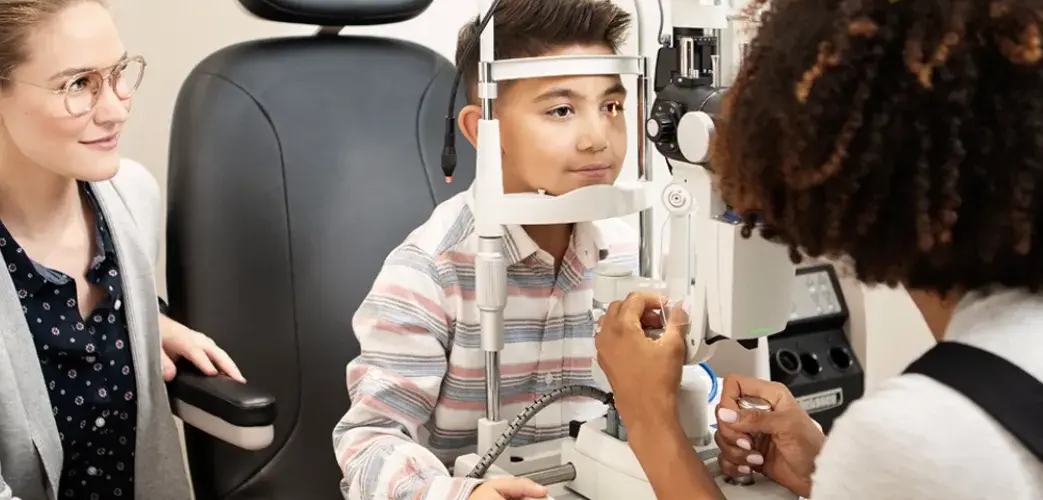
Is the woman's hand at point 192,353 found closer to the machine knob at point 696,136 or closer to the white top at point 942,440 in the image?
the machine knob at point 696,136

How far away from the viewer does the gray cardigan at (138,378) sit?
4.04 ft

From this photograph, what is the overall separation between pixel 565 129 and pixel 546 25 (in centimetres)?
13

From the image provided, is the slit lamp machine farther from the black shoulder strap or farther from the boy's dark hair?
the black shoulder strap

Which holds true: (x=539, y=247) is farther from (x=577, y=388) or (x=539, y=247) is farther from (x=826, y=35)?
(x=826, y=35)

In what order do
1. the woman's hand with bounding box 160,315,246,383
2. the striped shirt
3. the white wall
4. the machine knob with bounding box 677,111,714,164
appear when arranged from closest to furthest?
1. the machine knob with bounding box 677,111,714,164
2. the striped shirt
3. the woman's hand with bounding box 160,315,246,383
4. the white wall

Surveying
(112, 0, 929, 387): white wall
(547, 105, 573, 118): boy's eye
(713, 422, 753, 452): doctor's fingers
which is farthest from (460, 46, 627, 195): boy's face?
(112, 0, 929, 387): white wall

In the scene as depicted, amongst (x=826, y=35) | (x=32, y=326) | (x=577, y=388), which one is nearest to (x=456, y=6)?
(x=32, y=326)

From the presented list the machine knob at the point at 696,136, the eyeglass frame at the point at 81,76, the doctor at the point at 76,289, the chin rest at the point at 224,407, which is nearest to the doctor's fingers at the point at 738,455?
the machine knob at the point at 696,136

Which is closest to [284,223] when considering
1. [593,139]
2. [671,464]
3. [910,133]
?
[593,139]

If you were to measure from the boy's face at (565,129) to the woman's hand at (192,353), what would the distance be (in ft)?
1.72

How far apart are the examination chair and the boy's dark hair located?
42 centimetres

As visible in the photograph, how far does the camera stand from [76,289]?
133cm

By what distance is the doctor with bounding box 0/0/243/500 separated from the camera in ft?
4.01

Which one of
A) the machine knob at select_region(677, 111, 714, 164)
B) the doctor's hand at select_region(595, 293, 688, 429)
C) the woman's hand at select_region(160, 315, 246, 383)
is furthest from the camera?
the woman's hand at select_region(160, 315, 246, 383)
